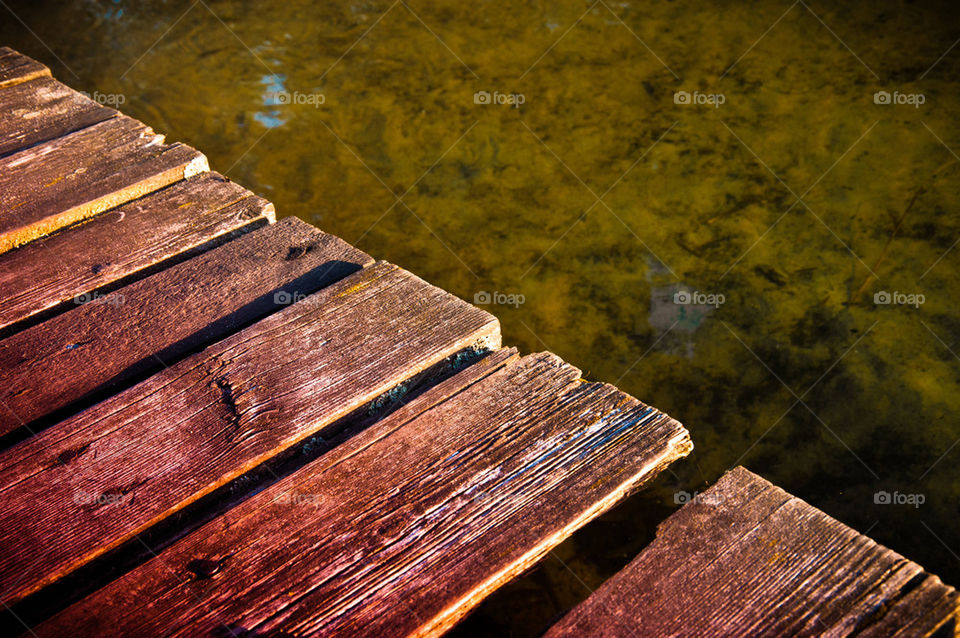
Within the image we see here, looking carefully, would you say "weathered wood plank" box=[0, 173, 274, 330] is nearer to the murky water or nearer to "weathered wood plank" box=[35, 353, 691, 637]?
"weathered wood plank" box=[35, 353, 691, 637]

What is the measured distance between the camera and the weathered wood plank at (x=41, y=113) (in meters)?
2.73

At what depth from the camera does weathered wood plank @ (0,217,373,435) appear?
1.71 metres

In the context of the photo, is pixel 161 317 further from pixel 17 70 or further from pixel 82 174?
pixel 17 70

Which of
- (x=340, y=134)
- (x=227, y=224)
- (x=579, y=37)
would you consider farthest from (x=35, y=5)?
(x=227, y=224)

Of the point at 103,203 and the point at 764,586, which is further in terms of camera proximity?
the point at 103,203

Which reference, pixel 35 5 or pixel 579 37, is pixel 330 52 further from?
pixel 35 5

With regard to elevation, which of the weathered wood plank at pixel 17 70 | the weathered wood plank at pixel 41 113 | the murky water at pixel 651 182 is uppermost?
the weathered wood plank at pixel 17 70

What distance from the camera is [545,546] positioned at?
132cm

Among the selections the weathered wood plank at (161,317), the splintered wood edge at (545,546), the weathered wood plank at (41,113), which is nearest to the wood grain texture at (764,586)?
the splintered wood edge at (545,546)

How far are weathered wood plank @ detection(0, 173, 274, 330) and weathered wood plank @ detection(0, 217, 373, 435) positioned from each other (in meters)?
0.11

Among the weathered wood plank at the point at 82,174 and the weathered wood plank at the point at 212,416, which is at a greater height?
the weathered wood plank at the point at 82,174

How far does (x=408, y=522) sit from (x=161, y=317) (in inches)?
37.1

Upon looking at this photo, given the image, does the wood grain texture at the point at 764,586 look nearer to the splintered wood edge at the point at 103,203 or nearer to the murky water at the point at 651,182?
the murky water at the point at 651,182

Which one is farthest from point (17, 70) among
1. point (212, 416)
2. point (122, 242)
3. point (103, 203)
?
point (212, 416)
